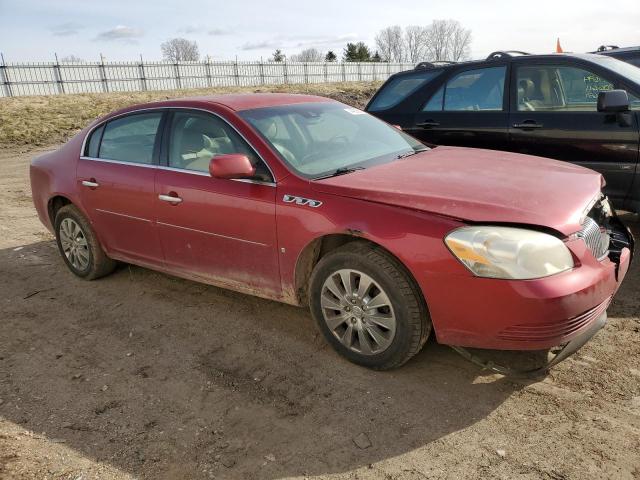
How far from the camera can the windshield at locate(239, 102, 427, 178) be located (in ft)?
11.8

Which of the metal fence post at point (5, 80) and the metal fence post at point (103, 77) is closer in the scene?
the metal fence post at point (5, 80)

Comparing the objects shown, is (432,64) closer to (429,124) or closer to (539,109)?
(429,124)

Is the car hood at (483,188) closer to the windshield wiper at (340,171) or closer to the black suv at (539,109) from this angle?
the windshield wiper at (340,171)

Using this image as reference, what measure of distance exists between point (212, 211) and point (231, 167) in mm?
480

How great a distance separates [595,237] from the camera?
3.02 meters

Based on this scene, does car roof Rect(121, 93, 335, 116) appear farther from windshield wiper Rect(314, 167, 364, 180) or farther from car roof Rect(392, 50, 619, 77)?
car roof Rect(392, 50, 619, 77)

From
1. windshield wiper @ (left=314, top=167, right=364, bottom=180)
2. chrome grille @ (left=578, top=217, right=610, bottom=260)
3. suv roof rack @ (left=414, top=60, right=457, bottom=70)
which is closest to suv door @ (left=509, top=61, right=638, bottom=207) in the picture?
suv roof rack @ (left=414, top=60, right=457, bottom=70)

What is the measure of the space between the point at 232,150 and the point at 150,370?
5.08ft

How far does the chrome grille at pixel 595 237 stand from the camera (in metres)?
2.90

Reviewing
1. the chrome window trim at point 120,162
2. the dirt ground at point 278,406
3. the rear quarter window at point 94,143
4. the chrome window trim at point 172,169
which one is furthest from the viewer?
the rear quarter window at point 94,143

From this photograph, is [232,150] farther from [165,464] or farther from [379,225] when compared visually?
[165,464]

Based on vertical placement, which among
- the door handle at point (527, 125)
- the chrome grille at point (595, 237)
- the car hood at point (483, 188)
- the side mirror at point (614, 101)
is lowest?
the chrome grille at point (595, 237)

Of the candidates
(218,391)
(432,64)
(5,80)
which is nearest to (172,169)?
(218,391)

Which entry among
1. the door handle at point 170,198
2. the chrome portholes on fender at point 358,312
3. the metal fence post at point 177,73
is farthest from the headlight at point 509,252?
the metal fence post at point 177,73
